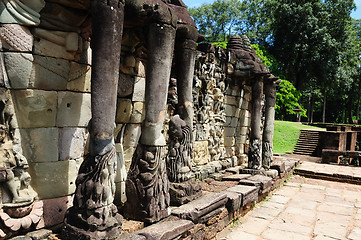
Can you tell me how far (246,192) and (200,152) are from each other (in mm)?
1690

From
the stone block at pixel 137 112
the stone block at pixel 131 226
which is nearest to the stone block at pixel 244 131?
the stone block at pixel 137 112

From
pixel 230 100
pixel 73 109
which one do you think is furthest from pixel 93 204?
pixel 230 100

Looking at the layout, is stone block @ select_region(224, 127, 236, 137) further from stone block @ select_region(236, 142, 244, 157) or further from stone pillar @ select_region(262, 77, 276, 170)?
stone pillar @ select_region(262, 77, 276, 170)

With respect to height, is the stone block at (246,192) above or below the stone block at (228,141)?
below

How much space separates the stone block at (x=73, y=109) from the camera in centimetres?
336

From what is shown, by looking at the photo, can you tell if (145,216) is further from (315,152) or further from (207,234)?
(315,152)

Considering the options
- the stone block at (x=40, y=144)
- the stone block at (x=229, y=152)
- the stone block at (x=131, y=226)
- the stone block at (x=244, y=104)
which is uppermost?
the stone block at (x=244, y=104)

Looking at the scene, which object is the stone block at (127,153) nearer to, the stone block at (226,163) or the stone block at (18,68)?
the stone block at (18,68)

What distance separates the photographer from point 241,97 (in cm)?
899

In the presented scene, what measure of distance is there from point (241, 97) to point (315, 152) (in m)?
11.0

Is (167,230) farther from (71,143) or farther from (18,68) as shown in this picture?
(18,68)

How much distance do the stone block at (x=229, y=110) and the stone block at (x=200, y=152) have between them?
5.26 ft

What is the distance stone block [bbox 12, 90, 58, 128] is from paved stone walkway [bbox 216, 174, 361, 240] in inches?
128

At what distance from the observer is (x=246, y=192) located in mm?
5781
